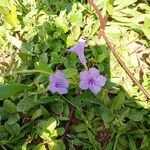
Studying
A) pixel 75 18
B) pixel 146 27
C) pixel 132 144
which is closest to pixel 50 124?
pixel 132 144

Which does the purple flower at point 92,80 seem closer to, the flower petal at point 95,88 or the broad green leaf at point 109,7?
the flower petal at point 95,88

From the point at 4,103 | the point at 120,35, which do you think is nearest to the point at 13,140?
the point at 4,103

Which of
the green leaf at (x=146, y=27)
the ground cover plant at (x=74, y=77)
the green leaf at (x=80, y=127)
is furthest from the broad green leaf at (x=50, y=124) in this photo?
the green leaf at (x=146, y=27)

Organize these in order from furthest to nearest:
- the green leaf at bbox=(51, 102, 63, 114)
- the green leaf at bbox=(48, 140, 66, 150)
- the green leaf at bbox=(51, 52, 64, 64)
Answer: the green leaf at bbox=(51, 52, 64, 64)
the green leaf at bbox=(51, 102, 63, 114)
the green leaf at bbox=(48, 140, 66, 150)

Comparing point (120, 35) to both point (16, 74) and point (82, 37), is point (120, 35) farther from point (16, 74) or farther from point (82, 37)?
Answer: point (16, 74)

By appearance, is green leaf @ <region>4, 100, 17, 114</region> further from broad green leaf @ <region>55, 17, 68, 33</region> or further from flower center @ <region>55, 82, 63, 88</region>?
broad green leaf @ <region>55, 17, 68, 33</region>

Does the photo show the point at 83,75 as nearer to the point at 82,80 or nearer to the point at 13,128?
the point at 82,80

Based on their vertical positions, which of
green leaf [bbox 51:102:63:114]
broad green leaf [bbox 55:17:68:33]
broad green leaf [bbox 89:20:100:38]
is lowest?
green leaf [bbox 51:102:63:114]

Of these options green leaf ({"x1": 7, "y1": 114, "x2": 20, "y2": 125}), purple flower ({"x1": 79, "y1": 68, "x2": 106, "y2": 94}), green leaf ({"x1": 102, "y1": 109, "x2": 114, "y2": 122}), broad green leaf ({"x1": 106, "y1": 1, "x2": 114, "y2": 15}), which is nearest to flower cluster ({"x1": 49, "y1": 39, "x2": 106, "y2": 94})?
purple flower ({"x1": 79, "y1": 68, "x2": 106, "y2": 94})

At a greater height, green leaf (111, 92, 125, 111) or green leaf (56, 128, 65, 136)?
green leaf (111, 92, 125, 111)
